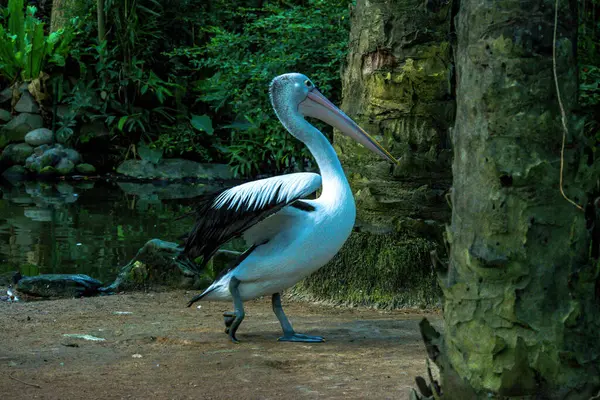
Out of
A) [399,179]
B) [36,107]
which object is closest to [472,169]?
[399,179]

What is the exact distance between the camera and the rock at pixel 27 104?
1627 cm

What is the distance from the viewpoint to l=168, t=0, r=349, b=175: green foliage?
11352 mm

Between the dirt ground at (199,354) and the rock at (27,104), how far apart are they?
432 inches

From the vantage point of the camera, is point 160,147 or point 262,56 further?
point 160,147

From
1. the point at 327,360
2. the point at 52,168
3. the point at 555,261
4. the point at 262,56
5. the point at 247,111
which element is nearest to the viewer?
the point at 555,261

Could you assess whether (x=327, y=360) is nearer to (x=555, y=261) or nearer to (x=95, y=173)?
(x=555, y=261)

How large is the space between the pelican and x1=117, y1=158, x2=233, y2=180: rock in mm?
10336

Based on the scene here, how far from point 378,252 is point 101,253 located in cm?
405

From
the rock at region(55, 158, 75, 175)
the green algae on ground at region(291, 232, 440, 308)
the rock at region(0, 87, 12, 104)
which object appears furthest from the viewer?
the rock at region(0, 87, 12, 104)

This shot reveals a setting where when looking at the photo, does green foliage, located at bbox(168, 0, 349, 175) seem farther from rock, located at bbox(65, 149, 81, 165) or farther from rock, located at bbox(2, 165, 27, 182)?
rock, located at bbox(2, 165, 27, 182)

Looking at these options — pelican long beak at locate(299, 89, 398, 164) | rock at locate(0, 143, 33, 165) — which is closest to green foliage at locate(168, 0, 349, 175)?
rock at locate(0, 143, 33, 165)

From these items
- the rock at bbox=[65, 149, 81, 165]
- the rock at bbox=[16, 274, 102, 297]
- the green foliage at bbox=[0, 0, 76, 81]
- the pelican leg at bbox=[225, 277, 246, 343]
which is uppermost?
the green foliage at bbox=[0, 0, 76, 81]

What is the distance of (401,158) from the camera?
570cm

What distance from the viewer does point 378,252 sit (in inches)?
226
